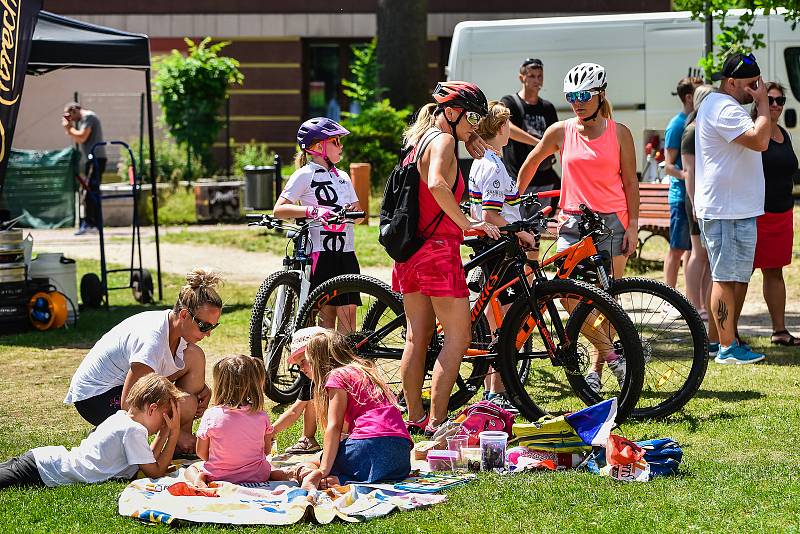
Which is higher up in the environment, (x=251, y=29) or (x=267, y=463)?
(x=251, y=29)

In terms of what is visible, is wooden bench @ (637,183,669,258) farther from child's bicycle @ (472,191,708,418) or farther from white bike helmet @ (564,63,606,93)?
white bike helmet @ (564,63,606,93)

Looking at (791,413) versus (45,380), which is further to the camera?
(45,380)

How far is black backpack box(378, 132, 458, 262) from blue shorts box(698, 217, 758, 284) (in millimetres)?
2606

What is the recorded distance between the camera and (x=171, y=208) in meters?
19.2

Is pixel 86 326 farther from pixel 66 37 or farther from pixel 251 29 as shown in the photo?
pixel 251 29

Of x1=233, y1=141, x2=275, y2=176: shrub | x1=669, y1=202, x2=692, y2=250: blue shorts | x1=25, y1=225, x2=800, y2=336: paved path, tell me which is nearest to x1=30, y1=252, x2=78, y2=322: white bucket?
x1=25, y1=225, x2=800, y2=336: paved path

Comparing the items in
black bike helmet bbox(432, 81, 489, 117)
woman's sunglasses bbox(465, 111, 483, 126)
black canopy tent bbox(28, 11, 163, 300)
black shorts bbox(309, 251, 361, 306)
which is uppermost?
black canopy tent bbox(28, 11, 163, 300)

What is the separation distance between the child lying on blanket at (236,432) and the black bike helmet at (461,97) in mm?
1652

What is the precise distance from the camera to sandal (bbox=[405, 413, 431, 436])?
6.71 meters

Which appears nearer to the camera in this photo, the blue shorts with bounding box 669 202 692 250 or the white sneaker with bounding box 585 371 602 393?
the white sneaker with bounding box 585 371 602 393

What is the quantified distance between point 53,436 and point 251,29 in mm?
19536

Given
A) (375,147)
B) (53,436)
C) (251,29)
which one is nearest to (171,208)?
(375,147)

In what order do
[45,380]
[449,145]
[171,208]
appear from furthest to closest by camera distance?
1. [171,208]
2. [45,380]
3. [449,145]

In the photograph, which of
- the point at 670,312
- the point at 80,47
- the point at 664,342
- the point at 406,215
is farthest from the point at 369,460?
the point at 80,47
